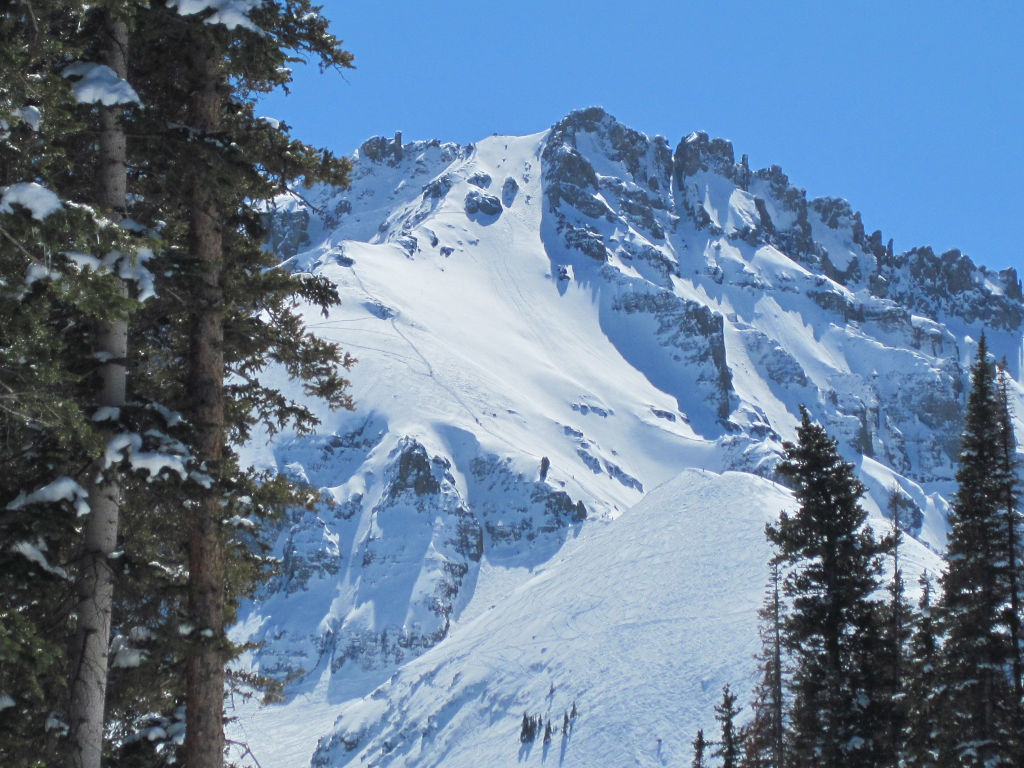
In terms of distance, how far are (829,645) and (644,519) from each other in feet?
374

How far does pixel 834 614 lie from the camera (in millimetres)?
21422

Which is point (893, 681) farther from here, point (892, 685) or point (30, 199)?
point (30, 199)

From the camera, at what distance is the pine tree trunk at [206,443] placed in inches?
376

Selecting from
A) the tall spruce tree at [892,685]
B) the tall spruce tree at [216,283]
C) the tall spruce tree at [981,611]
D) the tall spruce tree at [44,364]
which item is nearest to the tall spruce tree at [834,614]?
the tall spruce tree at [892,685]

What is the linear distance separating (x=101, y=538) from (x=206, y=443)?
58.1 inches

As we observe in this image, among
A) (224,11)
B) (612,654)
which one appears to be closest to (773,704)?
(224,11)

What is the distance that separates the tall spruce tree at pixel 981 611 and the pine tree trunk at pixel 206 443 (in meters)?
17.5

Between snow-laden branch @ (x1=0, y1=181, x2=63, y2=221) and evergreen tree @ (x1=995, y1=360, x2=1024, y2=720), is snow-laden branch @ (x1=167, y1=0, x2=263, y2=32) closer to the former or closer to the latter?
snow-laden branch @ (x1=0, y1=181, x2=63, y2=221)

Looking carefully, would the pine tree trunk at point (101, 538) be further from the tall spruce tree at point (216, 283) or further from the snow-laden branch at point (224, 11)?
the snow-laden branch at point (224, 11)

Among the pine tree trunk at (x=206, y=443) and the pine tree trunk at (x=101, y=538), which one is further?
the pine tree trunk at (x=206, y=443)

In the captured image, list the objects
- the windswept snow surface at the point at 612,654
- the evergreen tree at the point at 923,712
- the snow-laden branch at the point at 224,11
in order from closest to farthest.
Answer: the snow-laden branch at the point at 224,11 < the evergreen tree at the point at 923,712 < the windswept snow surface at the point at 612,654

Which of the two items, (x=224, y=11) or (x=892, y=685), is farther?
(x=892, y=685)

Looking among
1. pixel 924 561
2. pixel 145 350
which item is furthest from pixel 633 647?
pixel 145 350

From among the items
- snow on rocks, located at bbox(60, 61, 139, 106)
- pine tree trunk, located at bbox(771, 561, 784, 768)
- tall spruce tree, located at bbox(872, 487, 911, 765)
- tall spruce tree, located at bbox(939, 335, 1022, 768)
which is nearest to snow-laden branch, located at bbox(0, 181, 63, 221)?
snow on rocks, located at bbox(60, 61, 139, 106)
